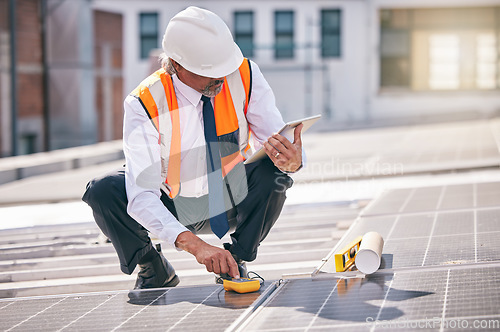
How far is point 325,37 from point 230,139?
26642 mm

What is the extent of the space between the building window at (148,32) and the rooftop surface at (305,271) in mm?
21896

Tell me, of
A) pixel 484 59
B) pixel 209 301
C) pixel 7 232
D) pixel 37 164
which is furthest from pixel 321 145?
pixel 484 59

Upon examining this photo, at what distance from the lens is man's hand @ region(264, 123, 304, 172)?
348cm

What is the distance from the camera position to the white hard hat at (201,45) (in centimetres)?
358

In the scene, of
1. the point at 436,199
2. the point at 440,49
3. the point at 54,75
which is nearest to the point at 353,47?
the point at 440,49

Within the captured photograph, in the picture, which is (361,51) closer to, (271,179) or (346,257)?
(271,179)

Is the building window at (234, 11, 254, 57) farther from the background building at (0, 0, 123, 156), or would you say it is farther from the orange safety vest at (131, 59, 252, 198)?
the orange safety vest at (131, 59, 252, 198)

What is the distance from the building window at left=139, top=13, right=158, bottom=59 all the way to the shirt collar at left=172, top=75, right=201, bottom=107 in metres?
26.7

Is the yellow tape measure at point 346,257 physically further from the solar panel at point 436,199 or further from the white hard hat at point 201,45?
the solar panel at point 436,199

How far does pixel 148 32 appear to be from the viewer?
30094 mm

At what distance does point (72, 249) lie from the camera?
514 centimetres

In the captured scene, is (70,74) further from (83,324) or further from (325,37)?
(83,324)

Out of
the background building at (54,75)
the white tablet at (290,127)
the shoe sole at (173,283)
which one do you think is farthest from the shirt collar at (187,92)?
the background building at (54,75)

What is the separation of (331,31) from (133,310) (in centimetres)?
2776
